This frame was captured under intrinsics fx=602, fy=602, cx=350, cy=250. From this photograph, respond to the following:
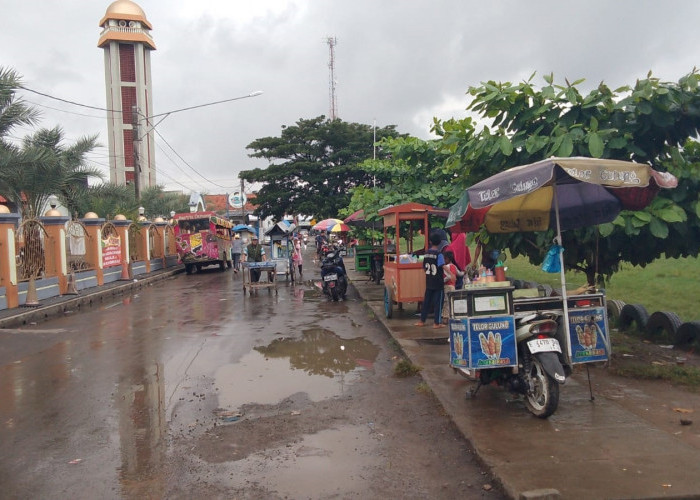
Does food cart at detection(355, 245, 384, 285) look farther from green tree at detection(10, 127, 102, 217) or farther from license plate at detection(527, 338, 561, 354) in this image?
license plate at detection(527, 338, 561, 354)

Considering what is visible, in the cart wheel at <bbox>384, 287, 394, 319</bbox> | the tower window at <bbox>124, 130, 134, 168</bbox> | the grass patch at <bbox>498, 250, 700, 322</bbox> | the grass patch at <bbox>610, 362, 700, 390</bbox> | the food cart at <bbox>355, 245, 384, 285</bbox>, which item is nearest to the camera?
the grass patch at <bbox>610, 362, 700, 390</bbox>

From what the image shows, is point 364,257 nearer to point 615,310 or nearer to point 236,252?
point 236,252

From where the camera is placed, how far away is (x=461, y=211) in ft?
22.0

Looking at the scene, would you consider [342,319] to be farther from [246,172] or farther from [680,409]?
[246,172]

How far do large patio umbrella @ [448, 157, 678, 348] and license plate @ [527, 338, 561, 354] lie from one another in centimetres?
46

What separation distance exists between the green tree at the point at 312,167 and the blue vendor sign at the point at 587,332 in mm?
33501

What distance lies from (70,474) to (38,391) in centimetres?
311

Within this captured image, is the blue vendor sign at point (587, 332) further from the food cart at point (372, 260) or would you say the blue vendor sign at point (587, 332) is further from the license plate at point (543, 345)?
the food cart at point (372, 260)

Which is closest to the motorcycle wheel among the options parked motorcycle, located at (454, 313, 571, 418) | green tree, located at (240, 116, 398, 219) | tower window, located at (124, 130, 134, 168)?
parked motorcycle, located at (454, 313, 571, 418)

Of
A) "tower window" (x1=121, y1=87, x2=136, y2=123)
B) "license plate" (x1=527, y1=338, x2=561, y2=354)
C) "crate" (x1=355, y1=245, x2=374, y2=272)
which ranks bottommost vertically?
"license plate" (x1=527, y1=338, x2=561, y2=354)

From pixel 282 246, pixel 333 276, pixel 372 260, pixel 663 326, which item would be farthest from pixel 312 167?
pixel 663 326

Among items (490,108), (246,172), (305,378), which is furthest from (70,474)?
(246,172)

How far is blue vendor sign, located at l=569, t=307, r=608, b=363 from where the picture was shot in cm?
591

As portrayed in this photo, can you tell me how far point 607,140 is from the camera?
735cm
